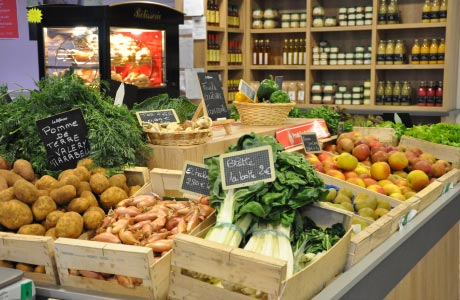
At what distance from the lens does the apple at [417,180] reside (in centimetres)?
312

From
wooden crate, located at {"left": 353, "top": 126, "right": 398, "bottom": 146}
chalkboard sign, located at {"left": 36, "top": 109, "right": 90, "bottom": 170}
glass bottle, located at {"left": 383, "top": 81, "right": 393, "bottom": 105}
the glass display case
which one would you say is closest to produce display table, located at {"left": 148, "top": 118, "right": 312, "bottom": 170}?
chalkboard sign, located at {"left": 36, "top": 109, "right": 90, "bottom": 170}

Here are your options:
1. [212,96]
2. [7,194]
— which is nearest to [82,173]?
[7,194]

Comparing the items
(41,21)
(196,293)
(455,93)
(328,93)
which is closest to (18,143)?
(196,293)

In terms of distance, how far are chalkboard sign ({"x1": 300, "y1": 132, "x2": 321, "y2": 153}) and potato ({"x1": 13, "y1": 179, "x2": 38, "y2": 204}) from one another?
1675 millimetres

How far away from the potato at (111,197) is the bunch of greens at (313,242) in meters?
0.71

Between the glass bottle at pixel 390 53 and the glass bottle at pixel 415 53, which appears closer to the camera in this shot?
the glass bottle at pixel 415 53

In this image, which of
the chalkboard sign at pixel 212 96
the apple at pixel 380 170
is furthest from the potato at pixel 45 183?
the apple at pixel 380 170

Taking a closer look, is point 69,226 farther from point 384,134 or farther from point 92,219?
point 384,134

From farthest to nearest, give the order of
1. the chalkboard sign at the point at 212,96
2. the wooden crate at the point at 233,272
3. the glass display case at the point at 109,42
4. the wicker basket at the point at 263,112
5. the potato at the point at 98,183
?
the glass display case at the point at 109,42 → the wicker basket at the point at 263,112 → the chalkboard sign at the point at 212,96 → the potato at the point at 98,183 → the wooden crate at the point at 233,272

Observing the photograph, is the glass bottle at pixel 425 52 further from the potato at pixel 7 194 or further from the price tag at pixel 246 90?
the potato at pixel 7 194

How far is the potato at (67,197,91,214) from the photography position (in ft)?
7.24

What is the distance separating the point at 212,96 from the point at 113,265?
1767 millimetres

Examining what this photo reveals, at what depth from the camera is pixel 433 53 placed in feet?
23.1

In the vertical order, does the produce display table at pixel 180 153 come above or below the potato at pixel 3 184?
above
